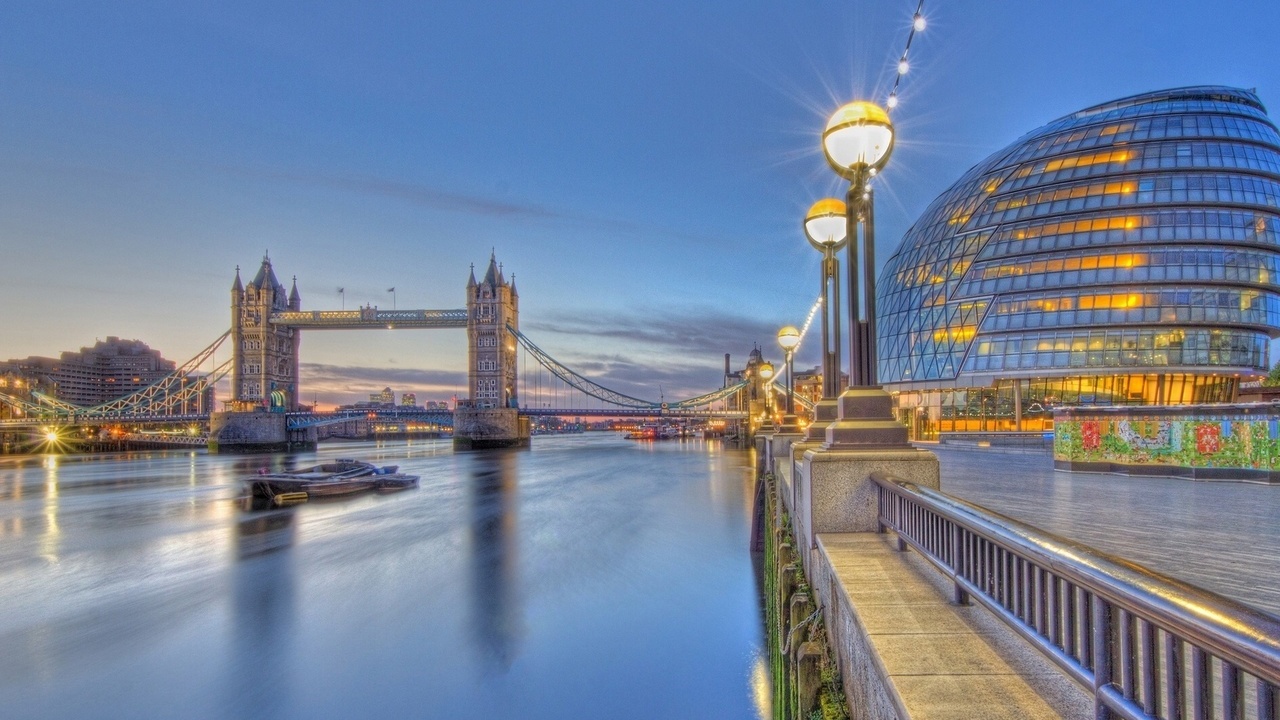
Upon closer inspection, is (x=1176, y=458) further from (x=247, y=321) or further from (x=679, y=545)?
(x=247, y=321)

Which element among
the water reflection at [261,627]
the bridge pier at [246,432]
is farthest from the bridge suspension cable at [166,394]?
the water reflection at [261,627]

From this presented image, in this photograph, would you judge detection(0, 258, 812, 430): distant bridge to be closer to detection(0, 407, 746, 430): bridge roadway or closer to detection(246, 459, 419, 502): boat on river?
detection(0, 407, 746, 430): bridge roadway

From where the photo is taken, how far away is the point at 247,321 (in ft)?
336

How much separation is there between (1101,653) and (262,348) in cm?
11710

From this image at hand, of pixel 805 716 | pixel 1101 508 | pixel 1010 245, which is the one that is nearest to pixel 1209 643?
pixel 805 716

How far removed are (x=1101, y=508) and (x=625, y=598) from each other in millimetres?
10186

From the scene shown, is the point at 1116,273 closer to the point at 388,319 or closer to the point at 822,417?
the point at 822,417

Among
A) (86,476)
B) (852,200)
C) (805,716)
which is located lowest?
(86,476)

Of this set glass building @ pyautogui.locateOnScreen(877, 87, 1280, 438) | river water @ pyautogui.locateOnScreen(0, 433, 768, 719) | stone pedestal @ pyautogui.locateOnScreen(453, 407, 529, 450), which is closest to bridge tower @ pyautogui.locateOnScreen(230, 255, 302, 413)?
stone pedestal @ pyautogui.locateOnScreen(453, 407, 529, 450)

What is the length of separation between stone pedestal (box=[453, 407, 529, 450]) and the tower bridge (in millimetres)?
143

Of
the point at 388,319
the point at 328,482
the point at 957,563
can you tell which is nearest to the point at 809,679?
the point at 957,563

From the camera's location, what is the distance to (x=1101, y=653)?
2.19 meters

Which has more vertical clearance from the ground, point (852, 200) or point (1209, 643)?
point (852, 200)

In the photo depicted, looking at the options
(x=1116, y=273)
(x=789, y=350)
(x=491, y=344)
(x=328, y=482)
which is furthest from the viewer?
(x=491, y=344)
